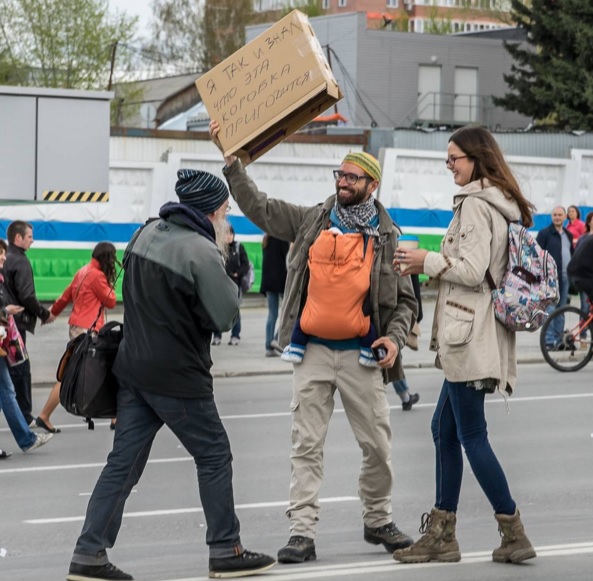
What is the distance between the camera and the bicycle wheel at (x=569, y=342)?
16312 millimetres

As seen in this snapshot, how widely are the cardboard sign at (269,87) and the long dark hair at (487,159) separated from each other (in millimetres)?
617

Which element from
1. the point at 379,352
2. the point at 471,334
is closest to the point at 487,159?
the point at 471,334

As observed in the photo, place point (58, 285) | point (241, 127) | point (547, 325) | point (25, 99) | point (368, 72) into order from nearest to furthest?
point (241, 127) < point (25, 99) < point (547, 325) < point (58, 285) < point (368, 72)

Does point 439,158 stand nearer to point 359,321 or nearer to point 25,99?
point 25,99

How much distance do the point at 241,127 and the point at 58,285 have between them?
17580mm

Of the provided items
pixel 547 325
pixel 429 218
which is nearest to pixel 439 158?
pixel 429 218

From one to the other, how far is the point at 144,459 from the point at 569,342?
36.0 feet

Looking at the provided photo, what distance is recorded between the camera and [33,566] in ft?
22.3

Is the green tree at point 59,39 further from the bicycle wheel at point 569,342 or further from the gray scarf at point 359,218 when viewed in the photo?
the gray scarf at point 359,218

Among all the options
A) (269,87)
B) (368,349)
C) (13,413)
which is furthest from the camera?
(13,413)

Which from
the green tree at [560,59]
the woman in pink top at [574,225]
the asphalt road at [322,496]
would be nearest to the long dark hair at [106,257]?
the asphalt road at [322,496]

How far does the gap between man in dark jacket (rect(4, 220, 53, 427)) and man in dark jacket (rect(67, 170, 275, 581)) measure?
230 inches

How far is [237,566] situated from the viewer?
20.1 feet

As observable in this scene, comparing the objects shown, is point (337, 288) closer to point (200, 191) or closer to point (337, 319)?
point (337, 319)
